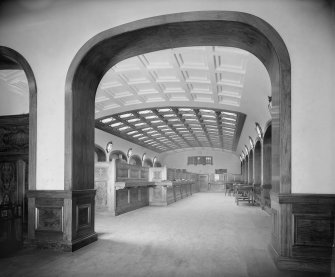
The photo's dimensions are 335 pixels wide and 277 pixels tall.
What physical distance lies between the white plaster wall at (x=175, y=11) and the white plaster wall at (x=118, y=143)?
9837 millimetres

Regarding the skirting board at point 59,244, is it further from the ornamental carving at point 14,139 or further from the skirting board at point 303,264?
the skirting board at point 303,264

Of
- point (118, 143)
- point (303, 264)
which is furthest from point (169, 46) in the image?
point (118, 143)

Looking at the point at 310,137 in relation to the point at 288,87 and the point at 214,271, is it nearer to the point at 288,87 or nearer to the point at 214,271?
the point at 288,87

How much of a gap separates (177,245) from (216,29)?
353 cm

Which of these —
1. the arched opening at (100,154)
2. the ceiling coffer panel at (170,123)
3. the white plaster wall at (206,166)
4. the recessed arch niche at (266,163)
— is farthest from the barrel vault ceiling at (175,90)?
the white plaster wall at (206,166)

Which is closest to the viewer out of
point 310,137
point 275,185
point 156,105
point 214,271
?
point 214,271

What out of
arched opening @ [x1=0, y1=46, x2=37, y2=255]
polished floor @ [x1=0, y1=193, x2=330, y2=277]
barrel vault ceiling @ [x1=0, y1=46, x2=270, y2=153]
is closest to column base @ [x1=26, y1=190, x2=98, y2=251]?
polished floor @ [x1=0, y1=193, x2=330, y2=277]

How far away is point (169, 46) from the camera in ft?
17.2

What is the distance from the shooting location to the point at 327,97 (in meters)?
3.90

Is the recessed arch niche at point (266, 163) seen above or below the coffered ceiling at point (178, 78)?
below

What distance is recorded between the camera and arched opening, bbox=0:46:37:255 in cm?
503

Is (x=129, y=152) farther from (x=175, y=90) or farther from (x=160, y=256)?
(x=160, y=256)

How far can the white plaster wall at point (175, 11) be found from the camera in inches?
153

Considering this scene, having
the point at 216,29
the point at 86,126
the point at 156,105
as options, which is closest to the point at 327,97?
the point at 216,29
